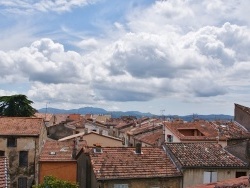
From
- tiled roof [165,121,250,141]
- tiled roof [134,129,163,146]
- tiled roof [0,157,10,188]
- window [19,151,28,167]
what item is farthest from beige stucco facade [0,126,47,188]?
tiled roof [0,157,10,188]

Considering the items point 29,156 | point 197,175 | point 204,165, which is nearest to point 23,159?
point 29,156

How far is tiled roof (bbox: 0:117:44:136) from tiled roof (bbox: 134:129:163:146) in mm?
17393

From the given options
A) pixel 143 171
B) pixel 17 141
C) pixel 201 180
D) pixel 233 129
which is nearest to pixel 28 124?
pixel 17 141

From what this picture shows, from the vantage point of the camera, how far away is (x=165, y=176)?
33.8 metres

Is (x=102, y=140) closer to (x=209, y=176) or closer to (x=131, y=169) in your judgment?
(x=131, y=169)

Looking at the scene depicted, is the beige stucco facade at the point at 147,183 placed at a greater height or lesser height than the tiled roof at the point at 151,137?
lesser

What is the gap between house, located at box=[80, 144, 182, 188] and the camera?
32812 mm

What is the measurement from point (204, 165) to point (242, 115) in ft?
64.5

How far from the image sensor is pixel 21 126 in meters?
44.2

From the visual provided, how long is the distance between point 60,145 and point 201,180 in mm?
18863

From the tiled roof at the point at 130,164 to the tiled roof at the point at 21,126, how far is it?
10.2 meters

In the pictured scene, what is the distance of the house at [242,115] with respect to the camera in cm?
5078

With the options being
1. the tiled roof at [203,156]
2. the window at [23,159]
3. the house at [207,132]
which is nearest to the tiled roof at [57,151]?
the window at [23,159]

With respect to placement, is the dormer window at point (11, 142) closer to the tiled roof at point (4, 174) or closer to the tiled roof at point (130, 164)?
the tiled roof at point (130, 164)
